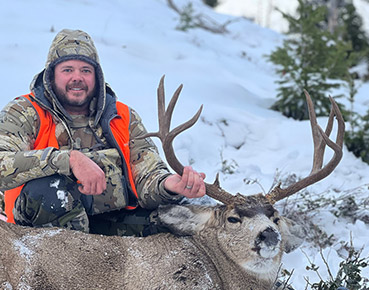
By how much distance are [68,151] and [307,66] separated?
6332mm

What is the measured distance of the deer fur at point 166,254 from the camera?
3.36m

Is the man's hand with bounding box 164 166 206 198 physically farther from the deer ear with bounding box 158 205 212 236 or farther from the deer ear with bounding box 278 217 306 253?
the deer ear with bounding box 278 217 306 253

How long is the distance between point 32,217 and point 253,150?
178 inches

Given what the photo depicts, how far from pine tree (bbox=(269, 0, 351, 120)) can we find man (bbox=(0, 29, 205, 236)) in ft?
17.0

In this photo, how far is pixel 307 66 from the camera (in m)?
9.29

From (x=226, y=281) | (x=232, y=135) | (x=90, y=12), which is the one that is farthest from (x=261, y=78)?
(x=226, y=281)

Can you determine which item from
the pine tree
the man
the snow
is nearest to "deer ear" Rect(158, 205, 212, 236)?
the man

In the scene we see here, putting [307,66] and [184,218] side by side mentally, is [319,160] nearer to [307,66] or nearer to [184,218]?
[184,218]

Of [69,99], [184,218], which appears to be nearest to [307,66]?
[69,99]

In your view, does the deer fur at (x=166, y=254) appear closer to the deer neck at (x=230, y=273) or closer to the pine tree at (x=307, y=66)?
the deer neck at (x=230, y=273)

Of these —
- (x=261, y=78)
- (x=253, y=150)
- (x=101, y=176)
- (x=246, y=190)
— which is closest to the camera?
(x=101, y=176)

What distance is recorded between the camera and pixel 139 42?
1181cm

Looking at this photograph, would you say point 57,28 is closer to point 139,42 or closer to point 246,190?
point 139,42

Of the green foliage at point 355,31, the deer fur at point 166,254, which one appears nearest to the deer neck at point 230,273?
the deer fur at point 166,254
